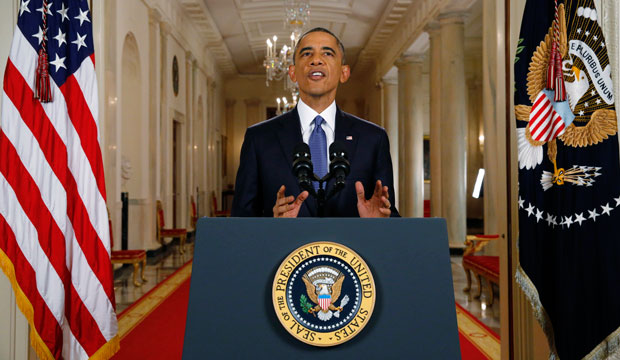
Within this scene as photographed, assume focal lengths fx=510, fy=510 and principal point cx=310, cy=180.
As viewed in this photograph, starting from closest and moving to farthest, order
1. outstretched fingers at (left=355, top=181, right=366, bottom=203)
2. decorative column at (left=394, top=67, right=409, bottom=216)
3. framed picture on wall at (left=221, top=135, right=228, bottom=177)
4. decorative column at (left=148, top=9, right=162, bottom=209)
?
1. outstretched fingers at (left=355, top=181, right=366, bottom=203)
2. decorative column at (left=148, top=9, right=162, bottom=209)
3. decorative column at (left=394, top=67, right=409, bottom=216)
4. framed picture on wall at (left=221, top=135, right=228, bottom=177)

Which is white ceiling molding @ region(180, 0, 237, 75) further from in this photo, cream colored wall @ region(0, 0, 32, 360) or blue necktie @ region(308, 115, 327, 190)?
blue necktie @ region(308, 115, 327, 190)

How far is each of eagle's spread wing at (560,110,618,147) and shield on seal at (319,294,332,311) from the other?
185 cm

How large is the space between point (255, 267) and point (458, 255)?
961 centimetres

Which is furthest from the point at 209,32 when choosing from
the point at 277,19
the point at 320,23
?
the point at 320,23

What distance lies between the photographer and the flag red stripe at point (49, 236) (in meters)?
2.94

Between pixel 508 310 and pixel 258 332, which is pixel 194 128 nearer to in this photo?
pixel 508 310

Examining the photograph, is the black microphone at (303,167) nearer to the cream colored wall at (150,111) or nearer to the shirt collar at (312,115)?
the shirt collar at (312,115)

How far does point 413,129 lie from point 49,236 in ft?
37.5

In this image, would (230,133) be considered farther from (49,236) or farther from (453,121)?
(49,236)

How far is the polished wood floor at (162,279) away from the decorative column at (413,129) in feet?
12.7

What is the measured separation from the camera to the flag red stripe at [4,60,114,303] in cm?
299

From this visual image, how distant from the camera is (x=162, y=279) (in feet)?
24.7

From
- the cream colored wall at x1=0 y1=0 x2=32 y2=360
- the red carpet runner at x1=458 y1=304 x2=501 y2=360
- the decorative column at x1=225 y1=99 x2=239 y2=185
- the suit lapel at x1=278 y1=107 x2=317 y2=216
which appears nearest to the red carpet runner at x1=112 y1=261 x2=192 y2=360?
the cream colored wall at x1=0 y1=0 x2=32 y2=360

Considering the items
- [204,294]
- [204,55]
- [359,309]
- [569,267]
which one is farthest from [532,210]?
[204,55]
